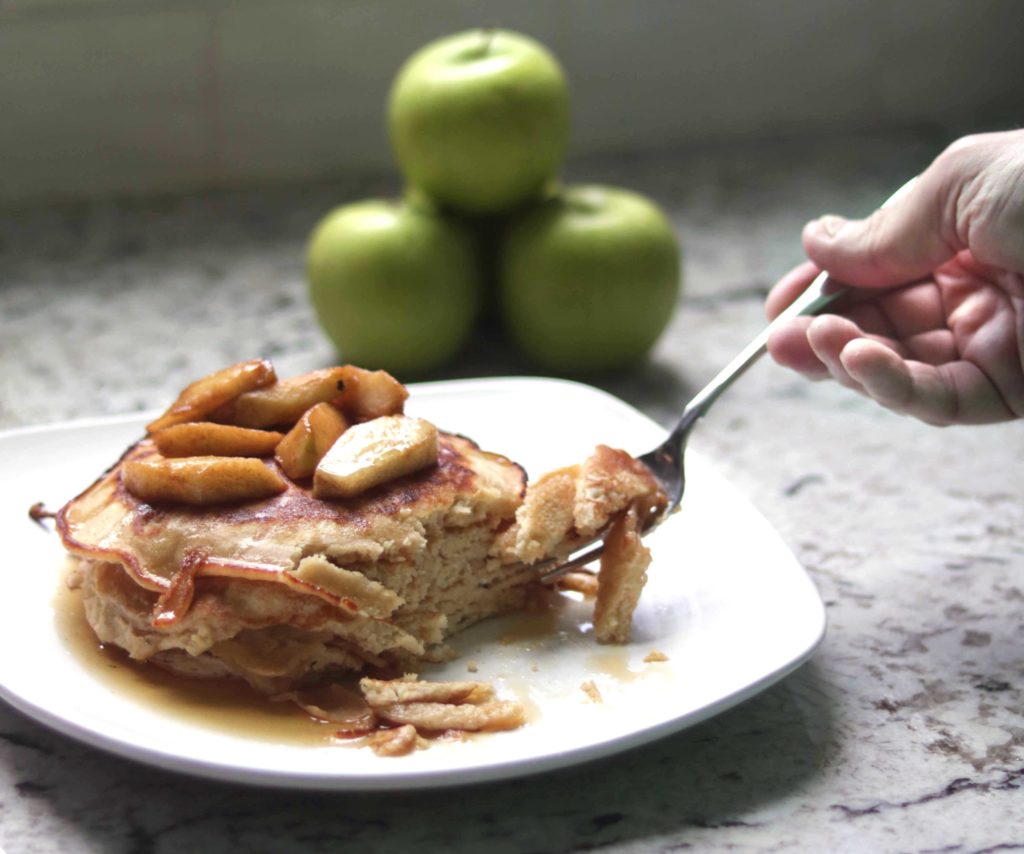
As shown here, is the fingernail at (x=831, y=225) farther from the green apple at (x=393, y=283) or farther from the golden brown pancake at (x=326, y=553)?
the green apple at (x=393, y=283)

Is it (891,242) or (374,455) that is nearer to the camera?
(374,455)

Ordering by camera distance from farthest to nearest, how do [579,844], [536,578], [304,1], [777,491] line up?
[304,1] → [777,491] → [536,578] → [579,844]

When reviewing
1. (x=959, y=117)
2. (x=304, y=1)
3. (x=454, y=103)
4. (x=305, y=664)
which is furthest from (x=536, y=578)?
(x=959, y=117)

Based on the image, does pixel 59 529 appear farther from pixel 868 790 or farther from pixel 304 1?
pixel 304 1

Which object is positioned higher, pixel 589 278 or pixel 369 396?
pixel 369 396

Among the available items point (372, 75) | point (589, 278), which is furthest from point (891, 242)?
point (372, 75)

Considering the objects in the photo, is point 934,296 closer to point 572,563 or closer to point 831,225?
point 831,225
